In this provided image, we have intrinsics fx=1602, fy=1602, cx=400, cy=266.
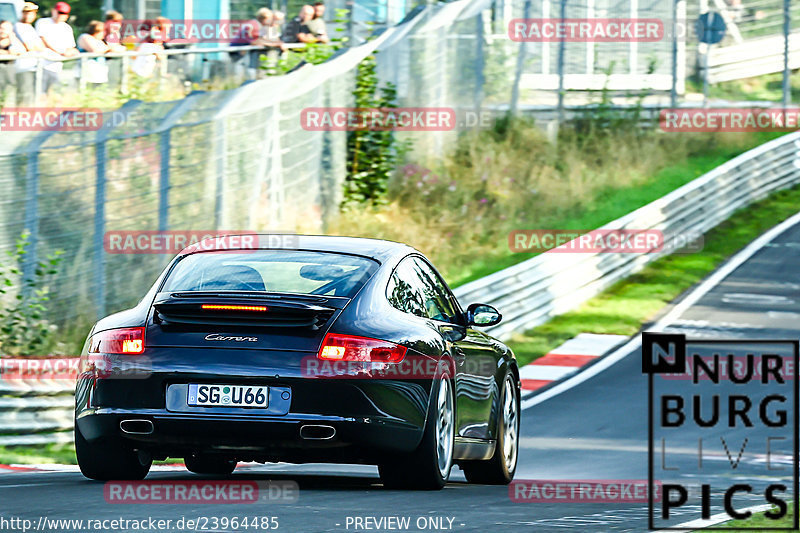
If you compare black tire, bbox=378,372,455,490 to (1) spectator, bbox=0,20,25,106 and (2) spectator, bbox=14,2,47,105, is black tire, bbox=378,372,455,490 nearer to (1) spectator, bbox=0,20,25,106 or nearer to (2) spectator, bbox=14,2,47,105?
(1) spectator, bbox=0,20,25,106

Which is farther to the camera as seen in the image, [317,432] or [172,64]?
[172,64]

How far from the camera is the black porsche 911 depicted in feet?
25.6

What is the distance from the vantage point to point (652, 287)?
915 inches

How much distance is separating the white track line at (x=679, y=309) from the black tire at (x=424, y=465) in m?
7.46

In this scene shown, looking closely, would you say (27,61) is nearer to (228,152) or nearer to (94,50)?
(94,50)

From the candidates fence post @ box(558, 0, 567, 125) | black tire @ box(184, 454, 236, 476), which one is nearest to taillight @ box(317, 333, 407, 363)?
black tire @ box(184, 454, 236, 476)

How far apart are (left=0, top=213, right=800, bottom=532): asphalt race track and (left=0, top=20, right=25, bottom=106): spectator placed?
749cm

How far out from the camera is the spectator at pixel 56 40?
1942cm

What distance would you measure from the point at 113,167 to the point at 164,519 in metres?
8.34

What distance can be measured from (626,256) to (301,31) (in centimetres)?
601

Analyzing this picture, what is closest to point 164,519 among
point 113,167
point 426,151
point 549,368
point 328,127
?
point 113,167

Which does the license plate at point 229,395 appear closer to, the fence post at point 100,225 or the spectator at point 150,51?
the fence post at point 100,225

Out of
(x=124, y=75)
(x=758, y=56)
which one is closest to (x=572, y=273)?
(x=124, y=75)

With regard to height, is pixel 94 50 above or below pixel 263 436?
above
